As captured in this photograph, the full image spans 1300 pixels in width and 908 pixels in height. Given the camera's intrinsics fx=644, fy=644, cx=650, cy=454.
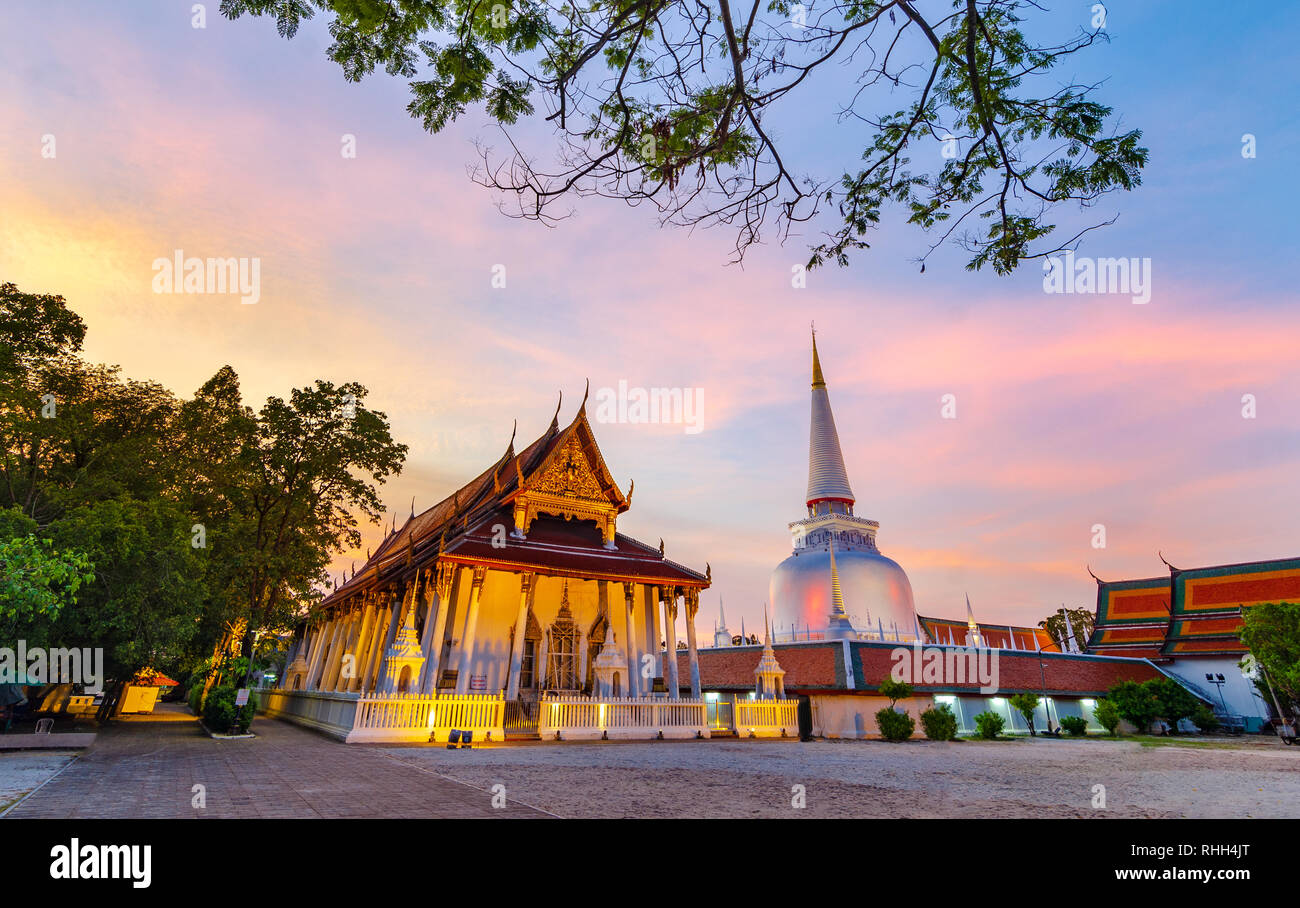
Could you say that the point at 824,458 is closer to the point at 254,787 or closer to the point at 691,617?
the point at 691,617

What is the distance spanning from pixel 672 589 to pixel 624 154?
1695 centimetres

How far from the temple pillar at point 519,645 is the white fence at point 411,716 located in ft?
4.72

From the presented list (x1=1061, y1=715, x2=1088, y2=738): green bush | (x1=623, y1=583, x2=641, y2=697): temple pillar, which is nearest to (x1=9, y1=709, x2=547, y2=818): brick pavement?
(x1=623, y1=583, x2=641, y2=697): temple pillar

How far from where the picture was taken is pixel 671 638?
759 inches

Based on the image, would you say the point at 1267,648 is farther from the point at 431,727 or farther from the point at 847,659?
the point at 431,727

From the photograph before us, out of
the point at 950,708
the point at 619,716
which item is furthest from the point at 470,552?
the point at 950,708

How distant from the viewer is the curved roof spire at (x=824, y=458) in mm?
47250

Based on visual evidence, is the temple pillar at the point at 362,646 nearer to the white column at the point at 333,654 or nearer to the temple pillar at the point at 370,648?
the temple pillar at the point at 370,648

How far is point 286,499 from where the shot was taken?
1931 centimetres

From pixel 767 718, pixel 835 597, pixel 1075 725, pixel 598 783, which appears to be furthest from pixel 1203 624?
pixel 598 783

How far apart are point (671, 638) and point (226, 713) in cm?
1156

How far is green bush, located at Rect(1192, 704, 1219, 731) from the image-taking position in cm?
2759

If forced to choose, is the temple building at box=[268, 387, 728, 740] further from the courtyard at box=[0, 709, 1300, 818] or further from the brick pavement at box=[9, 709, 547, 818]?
the brick pavement at box=[9, 709, 547, 818]

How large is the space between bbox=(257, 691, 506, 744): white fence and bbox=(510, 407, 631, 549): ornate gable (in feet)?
18.9
